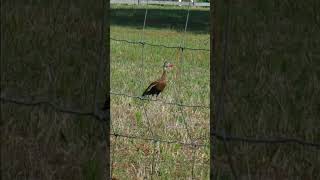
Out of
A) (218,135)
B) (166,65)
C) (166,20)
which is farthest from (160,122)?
(166,20)

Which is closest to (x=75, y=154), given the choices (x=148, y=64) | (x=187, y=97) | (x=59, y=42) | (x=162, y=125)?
(x=59, y=42)

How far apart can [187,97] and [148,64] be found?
254cm

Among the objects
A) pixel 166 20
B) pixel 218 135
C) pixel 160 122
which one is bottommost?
pixel 166 20

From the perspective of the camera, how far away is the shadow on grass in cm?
1858

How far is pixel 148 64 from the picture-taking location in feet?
28.3

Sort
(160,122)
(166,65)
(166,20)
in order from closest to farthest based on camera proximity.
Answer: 1. (160,122)
2. (166,65)
3. (166,20)

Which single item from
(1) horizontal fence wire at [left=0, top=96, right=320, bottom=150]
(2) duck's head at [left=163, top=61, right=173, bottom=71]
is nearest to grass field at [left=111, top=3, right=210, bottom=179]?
(2) duck's head at [left=163, top=61, right=173, bottom=71]

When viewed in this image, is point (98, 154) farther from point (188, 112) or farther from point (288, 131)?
point (188, 112)

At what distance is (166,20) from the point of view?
19969 mm

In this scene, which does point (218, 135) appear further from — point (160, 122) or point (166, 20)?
point (166, 20)

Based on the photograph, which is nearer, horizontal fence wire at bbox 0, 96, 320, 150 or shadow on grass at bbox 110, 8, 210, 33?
horizontal fence wire at bbox 0, 96, 320, 150

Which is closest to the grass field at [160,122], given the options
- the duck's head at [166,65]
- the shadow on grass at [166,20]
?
the duck's head at [166,65]

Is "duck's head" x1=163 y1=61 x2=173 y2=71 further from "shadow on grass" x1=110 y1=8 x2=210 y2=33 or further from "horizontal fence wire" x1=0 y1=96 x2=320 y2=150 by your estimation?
"shadow on grass" x1=110 y1=8 x2=210 y2=33

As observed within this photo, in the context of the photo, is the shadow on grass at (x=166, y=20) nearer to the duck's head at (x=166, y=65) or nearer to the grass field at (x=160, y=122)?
the grass field at (x=160, y=122)
